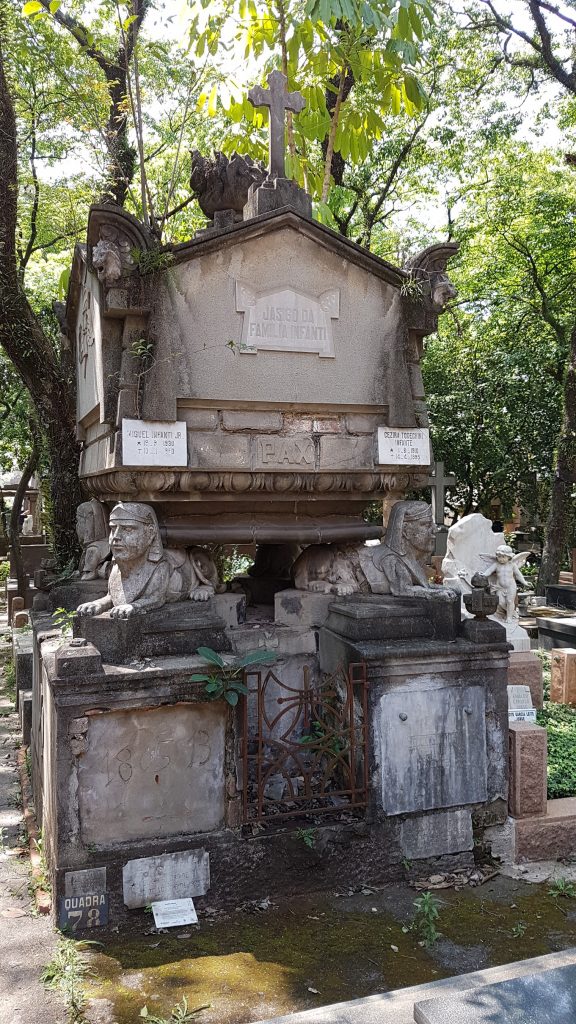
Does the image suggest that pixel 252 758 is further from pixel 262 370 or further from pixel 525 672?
pixel 525 672

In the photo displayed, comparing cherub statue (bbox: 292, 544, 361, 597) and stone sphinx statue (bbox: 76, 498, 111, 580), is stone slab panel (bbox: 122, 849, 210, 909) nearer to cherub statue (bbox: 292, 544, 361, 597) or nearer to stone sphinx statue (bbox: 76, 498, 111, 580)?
cherub statue (bbox: 292, 544, 361, 597)

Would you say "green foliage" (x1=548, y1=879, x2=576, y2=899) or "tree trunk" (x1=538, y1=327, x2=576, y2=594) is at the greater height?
"tree trunk" (x1=538, y1=327, x2=576, y2=594)

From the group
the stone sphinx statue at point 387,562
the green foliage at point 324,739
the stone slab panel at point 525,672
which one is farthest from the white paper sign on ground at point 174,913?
the stone slab panel at point 525,672

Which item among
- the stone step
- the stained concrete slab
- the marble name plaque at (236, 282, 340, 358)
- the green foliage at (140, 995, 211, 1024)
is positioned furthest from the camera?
the stone step

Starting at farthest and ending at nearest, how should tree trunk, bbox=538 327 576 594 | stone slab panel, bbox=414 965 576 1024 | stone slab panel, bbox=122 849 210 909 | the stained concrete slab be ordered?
tree trunk, bbox=538 327 576 594
stone slab panel, bbox=122 849 210 909
the stained concrete slab
stone slab panel, bbox=414 965 576 1024

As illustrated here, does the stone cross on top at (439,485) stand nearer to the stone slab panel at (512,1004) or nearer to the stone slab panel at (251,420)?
the stone slab panel at (251,420)

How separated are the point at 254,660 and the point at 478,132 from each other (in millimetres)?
12269

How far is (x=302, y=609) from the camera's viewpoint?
4902 mm

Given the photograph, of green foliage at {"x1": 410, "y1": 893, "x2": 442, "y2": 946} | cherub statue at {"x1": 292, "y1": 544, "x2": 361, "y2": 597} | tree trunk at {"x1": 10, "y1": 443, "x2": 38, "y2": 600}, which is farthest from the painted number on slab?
tree trunk at {"x1": 10, "y1": 443, "x2": 38, "y2": 600}

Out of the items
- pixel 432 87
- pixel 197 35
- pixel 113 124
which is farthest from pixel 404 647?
pixel 432 87

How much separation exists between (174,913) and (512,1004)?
1987mm

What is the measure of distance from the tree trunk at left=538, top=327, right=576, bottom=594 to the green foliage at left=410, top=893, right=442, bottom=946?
31.8ft

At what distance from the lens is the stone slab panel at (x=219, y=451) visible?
443 cm

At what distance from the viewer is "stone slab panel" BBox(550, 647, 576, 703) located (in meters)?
7.47
